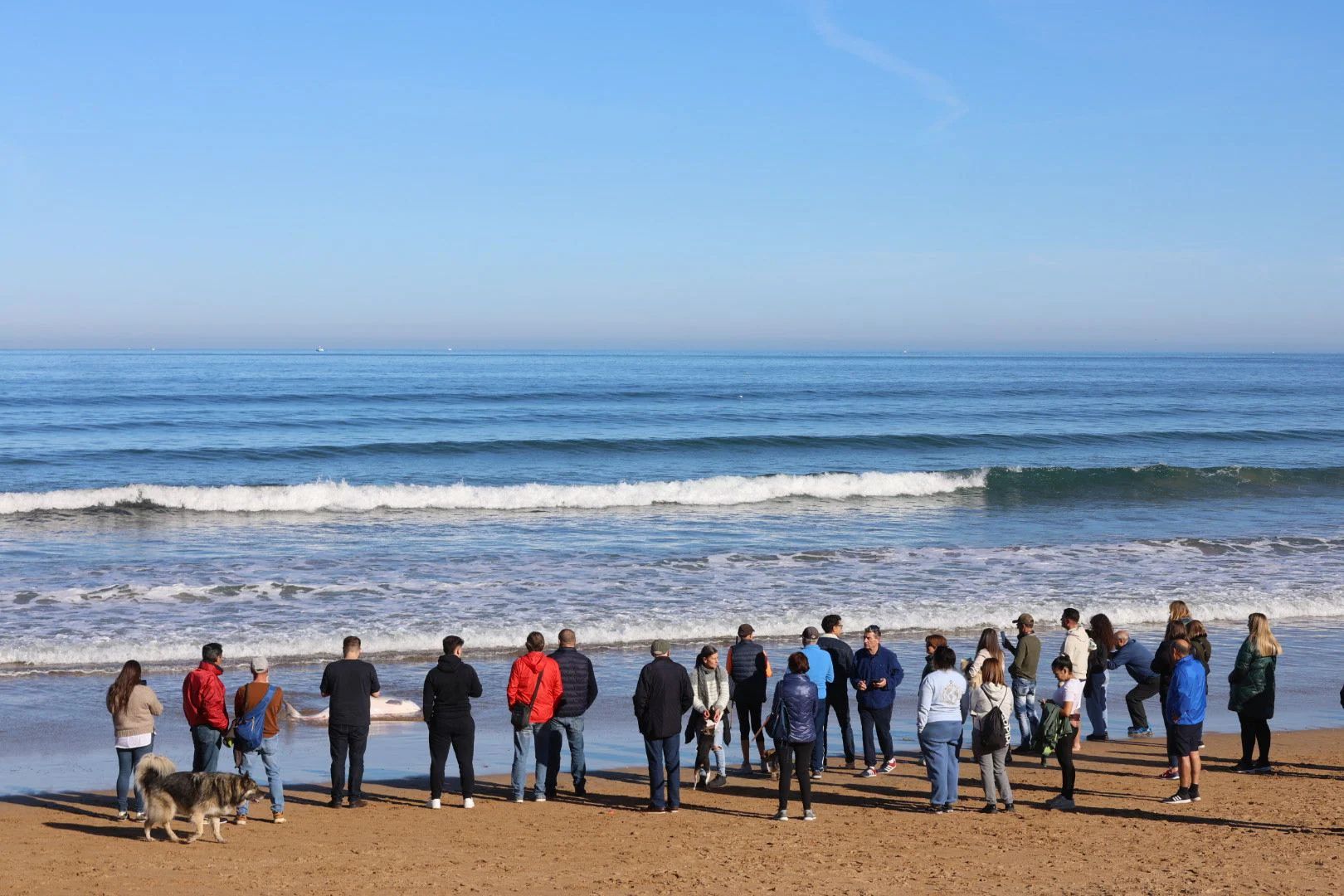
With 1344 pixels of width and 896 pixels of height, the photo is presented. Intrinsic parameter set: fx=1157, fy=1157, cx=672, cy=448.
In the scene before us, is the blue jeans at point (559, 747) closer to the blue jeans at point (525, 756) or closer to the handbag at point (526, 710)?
the blue jeans at point (525, 756)

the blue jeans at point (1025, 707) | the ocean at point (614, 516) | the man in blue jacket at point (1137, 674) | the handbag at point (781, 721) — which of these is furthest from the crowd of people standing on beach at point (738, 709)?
the ocean at point (614, 516)

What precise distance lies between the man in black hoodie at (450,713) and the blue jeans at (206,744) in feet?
5.32

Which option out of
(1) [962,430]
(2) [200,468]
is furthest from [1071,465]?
(2) [200,468]

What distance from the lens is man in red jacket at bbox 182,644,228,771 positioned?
895cm

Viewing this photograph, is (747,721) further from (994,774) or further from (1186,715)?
(1186,715)

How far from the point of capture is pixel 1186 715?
9.48m

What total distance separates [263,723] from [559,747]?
2.44 meters

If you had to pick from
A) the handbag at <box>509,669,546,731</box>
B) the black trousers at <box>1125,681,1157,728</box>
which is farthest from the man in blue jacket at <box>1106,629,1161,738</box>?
the handbag at <box>509,669,546,731</box>

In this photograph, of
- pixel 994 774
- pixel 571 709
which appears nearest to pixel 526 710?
pixel 571 709

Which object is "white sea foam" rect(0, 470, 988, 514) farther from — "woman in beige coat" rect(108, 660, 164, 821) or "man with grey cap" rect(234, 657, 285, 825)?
"man with grey cap" rect(234, 657, 285, 825)

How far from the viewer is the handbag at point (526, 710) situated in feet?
31.6

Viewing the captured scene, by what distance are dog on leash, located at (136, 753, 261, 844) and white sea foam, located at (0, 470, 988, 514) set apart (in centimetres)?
1986

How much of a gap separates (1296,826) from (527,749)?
6100 millimetres

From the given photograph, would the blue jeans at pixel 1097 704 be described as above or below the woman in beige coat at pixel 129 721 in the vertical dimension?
below
